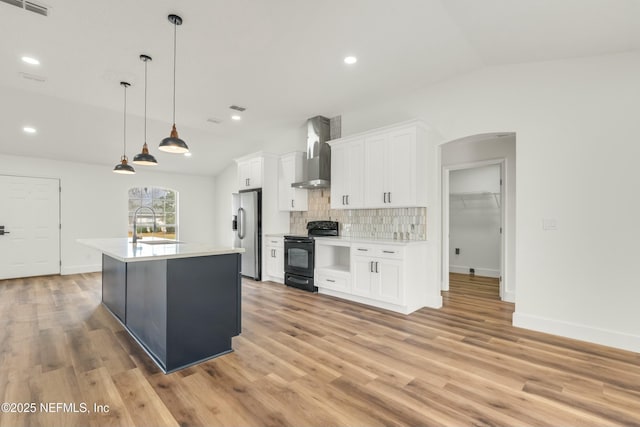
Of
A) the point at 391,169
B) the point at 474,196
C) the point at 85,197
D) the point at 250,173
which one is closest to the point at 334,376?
the point at 391,169

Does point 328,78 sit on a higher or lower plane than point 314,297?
higher

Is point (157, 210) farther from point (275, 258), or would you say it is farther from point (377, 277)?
point (377, 277)

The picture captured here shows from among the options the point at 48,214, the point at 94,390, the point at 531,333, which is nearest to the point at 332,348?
the point at 94,390

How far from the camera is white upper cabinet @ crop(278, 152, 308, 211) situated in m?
5.81

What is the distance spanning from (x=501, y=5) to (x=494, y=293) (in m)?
4.01

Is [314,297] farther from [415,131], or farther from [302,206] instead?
[415,131]

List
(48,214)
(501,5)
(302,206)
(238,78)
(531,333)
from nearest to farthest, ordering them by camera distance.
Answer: (501,5) → (531,333) → (238,78) → (302,206) → (48,214)

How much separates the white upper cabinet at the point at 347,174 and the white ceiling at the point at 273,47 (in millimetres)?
703

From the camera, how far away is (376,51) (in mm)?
3240

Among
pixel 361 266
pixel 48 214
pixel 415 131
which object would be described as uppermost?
pixel 415 131

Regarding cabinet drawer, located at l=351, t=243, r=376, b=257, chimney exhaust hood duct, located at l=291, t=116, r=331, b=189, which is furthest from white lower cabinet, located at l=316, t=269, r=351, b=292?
chimney exhaust hood duct, located at l=291, t=116, r=331, b=189

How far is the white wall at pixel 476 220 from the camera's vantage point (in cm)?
620

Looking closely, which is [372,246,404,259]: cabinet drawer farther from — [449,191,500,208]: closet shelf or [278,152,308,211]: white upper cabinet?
[449,191,500,208]: closet shelf

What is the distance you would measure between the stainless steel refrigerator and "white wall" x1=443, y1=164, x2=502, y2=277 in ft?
13.7
